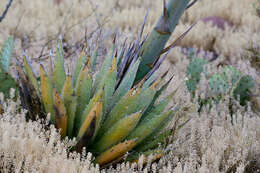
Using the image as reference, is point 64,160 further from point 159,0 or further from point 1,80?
point 159,0

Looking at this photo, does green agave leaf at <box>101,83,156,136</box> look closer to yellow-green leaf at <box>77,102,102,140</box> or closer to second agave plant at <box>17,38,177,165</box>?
second agave plant at <box>17,38,177,165</box>

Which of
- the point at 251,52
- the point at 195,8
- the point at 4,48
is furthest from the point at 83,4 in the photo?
the point at 4,48

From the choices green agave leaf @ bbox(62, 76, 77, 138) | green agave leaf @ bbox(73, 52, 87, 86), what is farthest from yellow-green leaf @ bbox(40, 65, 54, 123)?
green agave leaf @ bbox(73, 52, 87, 86)

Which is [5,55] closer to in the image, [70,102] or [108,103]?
[70,102]

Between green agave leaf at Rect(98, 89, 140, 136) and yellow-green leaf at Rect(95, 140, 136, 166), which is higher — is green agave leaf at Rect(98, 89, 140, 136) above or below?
above

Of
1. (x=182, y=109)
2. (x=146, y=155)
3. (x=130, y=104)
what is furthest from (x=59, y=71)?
(x=182, y=109)

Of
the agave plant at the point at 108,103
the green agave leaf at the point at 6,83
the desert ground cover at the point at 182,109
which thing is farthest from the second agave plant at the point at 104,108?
the green agave leaf at the point at 6,83

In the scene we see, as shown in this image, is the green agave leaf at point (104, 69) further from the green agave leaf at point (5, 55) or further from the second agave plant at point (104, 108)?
the green agave leaf at point (5, 55)
